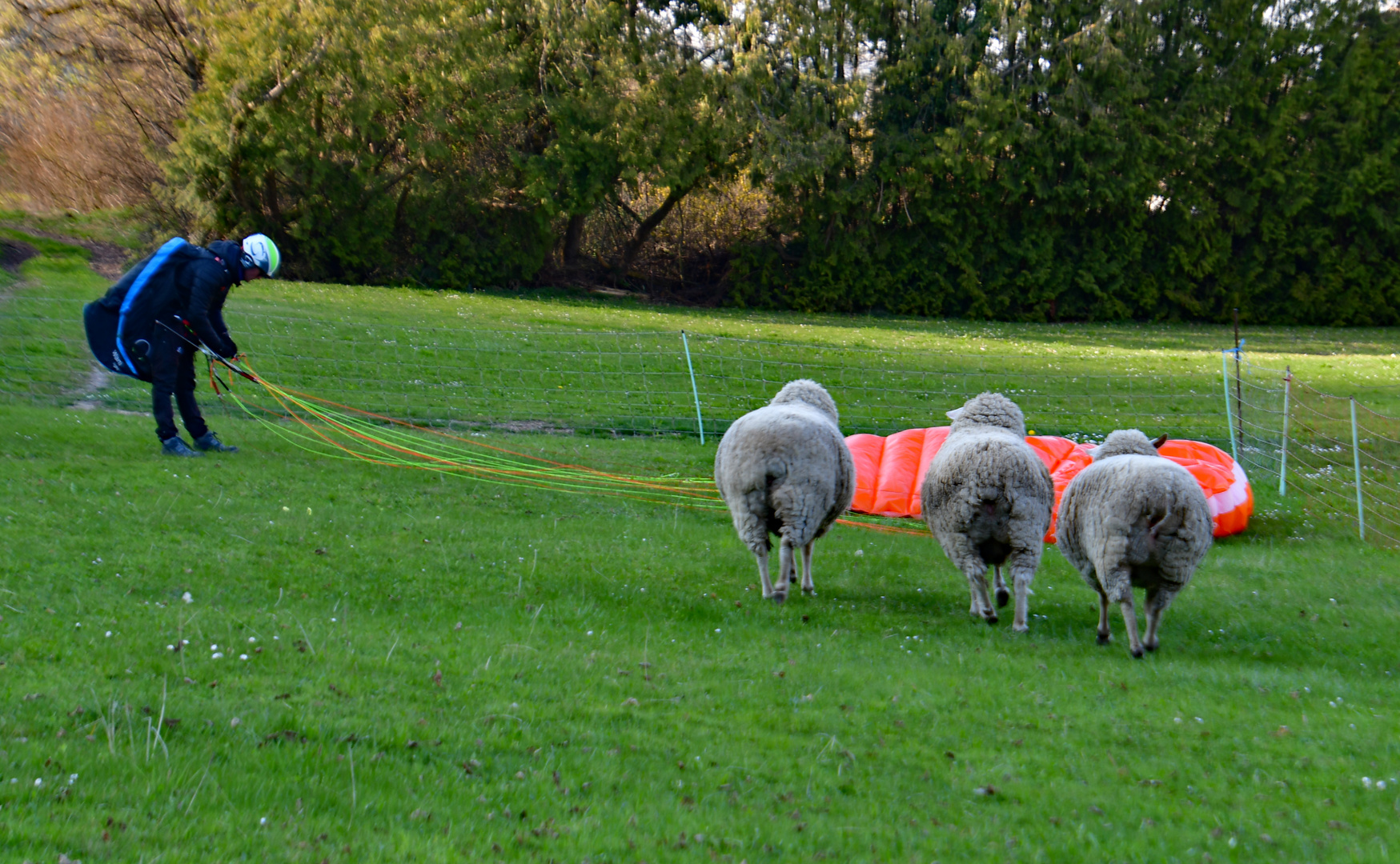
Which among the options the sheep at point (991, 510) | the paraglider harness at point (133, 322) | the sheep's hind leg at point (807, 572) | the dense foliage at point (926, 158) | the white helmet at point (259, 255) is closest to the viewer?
the sheep at point (991, 510)

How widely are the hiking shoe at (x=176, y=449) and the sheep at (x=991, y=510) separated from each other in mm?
7610

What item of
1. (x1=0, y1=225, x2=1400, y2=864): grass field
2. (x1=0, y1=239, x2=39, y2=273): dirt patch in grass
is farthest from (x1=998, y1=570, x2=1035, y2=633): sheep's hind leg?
(x1=0, y1=239, x2=39, y2=273): dirt patch in grass

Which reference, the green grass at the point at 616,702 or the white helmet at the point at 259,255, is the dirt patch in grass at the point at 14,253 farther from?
the green grass at the point at 616,702

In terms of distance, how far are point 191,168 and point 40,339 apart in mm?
15506

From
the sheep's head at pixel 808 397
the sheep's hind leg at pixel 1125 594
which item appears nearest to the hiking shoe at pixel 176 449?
the sheep's head at pixel 808 397

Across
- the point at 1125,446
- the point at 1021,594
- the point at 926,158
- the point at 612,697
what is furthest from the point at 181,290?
the point at 926,158

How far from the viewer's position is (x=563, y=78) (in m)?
34.5

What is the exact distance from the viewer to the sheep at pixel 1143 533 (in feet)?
21.2

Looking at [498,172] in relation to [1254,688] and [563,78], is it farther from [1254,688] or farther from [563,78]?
[1254,688]

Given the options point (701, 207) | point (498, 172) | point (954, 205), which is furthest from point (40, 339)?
point (954, 205)

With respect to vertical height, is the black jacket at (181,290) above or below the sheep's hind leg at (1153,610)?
above

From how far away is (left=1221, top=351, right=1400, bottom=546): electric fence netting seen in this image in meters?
11.2

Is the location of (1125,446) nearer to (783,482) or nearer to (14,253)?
(783,482)

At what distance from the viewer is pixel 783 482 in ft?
24.9
